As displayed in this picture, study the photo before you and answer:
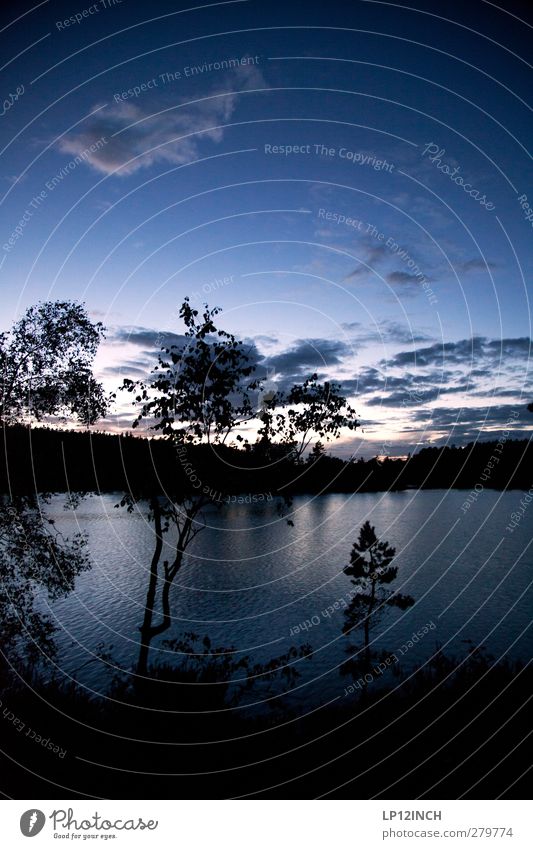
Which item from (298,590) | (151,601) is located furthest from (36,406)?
(298,590)

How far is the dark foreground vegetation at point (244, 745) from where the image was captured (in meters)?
14.9

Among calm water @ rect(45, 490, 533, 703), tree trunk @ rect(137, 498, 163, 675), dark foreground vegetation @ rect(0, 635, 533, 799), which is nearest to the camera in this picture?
dark foreground vegetation @ rect(0, 635, 533, 799)

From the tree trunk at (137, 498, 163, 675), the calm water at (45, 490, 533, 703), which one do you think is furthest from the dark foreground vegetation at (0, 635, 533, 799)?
the calm water at (45, 490, 533, 703)

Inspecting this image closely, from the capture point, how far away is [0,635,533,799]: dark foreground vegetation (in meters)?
14.9

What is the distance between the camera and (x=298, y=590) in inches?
2127

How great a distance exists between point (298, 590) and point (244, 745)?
37.3 meters

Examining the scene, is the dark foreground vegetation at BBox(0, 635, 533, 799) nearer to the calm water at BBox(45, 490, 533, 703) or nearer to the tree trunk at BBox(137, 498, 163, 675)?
the tree trunk at BBox(137, 498, 163, 675)

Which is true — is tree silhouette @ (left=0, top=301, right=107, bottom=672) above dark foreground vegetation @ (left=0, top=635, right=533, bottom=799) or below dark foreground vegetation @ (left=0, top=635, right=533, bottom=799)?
above

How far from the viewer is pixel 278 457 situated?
2147cm

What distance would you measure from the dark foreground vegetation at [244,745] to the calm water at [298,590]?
496 cm

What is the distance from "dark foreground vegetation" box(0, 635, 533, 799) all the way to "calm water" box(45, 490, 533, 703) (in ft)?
16.3

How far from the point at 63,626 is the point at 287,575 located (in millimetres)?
26692

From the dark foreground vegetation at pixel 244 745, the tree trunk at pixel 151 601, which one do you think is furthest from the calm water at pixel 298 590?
the tree trunk at pixel 151 601

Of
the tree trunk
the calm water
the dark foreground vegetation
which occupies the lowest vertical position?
the calm water
